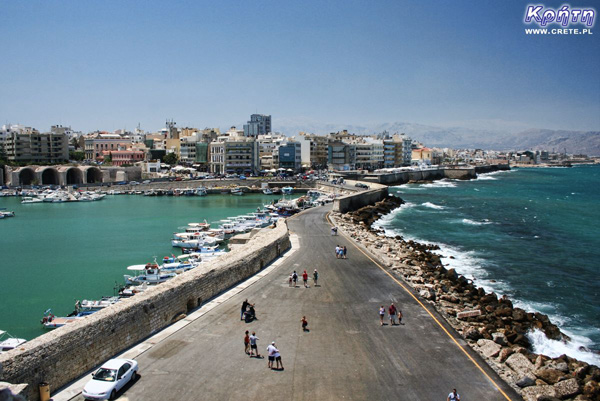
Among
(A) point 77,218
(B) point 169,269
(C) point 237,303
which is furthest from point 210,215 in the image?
(C) point 237,303

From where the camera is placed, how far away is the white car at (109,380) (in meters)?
12.4

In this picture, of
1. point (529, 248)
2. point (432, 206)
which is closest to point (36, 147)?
point (432, 206)

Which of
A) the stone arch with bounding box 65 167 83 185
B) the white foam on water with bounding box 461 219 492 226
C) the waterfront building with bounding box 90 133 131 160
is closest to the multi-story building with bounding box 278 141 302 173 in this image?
the stone arch with bounding box 65 167 83 185

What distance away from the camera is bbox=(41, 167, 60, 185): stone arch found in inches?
4375

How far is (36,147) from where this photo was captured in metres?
117

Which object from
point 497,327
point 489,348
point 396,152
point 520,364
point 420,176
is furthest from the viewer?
point 396,152

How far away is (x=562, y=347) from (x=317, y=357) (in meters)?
13.0

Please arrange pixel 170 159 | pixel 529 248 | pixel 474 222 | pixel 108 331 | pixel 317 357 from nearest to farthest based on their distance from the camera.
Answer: pixel 108 331, pixel 317 357, pixel 529 248, pixel 474 222, pixel 170 159

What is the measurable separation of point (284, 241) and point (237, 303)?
12.5 m

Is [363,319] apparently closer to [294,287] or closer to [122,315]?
[294,287]

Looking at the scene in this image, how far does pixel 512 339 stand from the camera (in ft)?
67.2

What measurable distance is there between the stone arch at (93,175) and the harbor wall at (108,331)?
104m

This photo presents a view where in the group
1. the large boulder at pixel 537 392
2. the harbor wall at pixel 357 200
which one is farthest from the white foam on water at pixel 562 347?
the harbor wall at pixel 357 200

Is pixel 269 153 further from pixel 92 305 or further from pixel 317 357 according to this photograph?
pixel 317 357
